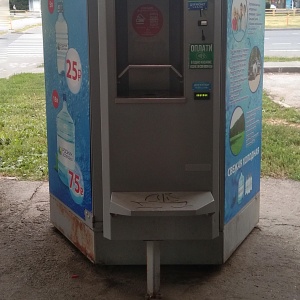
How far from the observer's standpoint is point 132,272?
372cm

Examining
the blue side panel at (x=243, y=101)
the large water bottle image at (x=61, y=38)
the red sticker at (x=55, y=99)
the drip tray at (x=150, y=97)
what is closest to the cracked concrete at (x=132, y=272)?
the blue side panel at (x=243, y=101)

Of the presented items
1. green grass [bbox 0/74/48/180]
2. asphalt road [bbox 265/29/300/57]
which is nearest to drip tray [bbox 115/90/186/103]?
green grass [bbox 0/74/48/180]

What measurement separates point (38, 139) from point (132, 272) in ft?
12.6

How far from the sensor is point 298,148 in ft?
22.2

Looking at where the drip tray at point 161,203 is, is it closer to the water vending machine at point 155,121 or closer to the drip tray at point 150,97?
the water vending machine at point 155,121

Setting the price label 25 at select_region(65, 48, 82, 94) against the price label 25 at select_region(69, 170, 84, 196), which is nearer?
the price label 25 at select_region(65, 48, 82, 94)

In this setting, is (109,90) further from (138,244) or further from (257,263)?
(257,263)

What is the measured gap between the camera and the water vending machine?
3201mm

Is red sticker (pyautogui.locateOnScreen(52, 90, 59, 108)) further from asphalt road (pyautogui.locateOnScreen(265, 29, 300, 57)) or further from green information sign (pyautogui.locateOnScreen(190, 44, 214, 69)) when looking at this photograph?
asphalt road (pyautogui.locateOnScreen(265, 29, 300, 57))

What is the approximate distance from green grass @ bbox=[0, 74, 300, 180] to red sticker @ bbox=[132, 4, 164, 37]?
274 cm

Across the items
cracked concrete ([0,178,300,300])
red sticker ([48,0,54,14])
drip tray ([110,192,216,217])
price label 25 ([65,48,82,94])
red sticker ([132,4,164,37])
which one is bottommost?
cracked concrete ([0,178,300,300])

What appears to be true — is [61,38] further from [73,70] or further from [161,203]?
[161,203]

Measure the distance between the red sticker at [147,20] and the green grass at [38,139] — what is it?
2.74 meters

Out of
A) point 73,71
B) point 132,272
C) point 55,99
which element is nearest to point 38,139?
point 55,99
